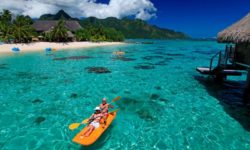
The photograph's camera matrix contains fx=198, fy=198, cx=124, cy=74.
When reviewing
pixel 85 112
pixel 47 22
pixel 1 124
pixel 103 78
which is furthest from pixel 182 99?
pixel 47 22

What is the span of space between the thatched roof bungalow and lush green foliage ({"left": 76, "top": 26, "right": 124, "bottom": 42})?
5559 cm

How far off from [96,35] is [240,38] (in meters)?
66.9

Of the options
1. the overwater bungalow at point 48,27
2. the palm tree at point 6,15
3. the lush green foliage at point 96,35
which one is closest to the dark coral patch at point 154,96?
the overwater bungalow at point 48,27

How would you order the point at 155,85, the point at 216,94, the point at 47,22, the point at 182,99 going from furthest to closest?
the point at 47,22
the point at 155,85
the point at 216,94
the point at 182,99

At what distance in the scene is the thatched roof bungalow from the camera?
38.8 ft

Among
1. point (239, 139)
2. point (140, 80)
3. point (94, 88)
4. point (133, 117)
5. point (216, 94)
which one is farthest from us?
point (140, 80)

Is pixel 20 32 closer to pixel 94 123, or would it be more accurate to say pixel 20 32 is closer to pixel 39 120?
pixel 39 120

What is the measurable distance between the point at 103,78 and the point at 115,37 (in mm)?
71790

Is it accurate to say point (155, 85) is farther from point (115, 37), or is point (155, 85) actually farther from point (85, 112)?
point (115, 37)

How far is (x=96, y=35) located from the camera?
7519 centimetres

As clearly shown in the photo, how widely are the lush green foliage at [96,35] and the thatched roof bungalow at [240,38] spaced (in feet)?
182

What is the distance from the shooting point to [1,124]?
9.70 m

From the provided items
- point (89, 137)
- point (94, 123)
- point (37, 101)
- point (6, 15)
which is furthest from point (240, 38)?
point (6, 15)

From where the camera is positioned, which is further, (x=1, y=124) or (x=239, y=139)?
(x=1, y=124)
